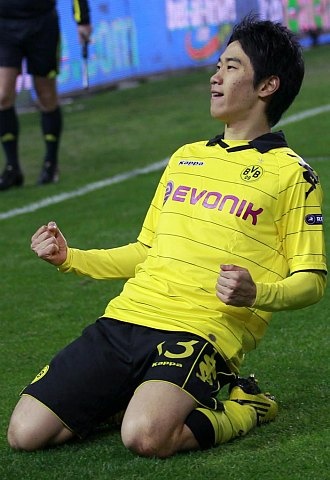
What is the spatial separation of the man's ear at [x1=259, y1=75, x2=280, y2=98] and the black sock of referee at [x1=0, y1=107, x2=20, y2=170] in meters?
5.07

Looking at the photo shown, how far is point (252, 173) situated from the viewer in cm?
414

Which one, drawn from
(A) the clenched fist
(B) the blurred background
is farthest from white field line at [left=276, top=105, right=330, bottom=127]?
(A) the clenched fist

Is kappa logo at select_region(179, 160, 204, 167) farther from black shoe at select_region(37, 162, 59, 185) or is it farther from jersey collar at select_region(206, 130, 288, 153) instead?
black shoe at select_region(37, 162, 59, 185)

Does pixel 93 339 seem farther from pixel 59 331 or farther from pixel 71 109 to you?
pixel 71 109

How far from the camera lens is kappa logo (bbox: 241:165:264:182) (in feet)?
13.5

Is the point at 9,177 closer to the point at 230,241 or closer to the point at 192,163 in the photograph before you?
→ the point at 192,163

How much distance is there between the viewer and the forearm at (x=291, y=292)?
3.76 metres

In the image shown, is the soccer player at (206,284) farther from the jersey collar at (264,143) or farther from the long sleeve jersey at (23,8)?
the long sleeve jersey at (23,8)

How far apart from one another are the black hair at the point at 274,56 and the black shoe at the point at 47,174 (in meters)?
5.12

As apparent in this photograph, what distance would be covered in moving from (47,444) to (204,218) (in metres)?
0.91

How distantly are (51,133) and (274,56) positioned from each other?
5234 mm

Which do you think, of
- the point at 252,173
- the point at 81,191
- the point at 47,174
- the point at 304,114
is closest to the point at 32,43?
the point at 47,174

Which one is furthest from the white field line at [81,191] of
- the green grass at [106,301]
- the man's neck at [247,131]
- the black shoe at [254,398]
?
the black shoe at [254,398]

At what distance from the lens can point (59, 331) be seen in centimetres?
550
